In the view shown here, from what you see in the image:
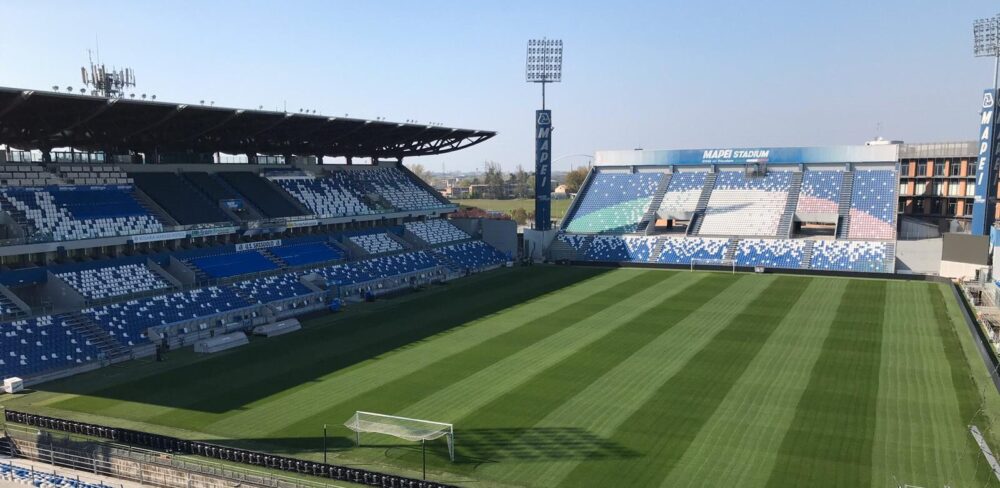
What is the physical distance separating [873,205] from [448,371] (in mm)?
47685

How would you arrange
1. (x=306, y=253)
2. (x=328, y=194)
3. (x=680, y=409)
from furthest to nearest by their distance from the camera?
(x=328, y=194), (x=306, y=253), (x=680, y=409)

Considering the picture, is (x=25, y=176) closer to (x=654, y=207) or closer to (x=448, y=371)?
(x=448, y=371)

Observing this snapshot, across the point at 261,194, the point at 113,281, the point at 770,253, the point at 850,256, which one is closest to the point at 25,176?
the point at 113,281

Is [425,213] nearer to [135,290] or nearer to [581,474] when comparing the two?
[135,290]

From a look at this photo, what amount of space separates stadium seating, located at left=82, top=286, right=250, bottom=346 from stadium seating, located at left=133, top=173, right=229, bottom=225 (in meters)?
6.47

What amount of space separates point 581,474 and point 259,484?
8436 millimetres

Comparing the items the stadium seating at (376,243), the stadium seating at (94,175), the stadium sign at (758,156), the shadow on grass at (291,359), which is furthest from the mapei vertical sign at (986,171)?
the stadium seating at (94,175)

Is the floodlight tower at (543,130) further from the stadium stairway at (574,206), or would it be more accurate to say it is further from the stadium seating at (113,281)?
the stadium seating at (113,281)

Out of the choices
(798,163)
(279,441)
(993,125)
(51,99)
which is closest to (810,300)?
(993,125)

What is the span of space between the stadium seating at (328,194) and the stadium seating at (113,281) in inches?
636

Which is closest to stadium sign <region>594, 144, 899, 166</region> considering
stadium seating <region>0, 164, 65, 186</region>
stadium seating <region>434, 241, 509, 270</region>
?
stadium seating <region>434, 241, 509, 270</region>

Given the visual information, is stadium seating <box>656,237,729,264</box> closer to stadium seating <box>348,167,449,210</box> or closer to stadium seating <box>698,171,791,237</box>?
stadium seating <box>698,171,791,237</box>

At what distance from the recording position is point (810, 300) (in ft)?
138

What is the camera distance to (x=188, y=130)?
140ft
